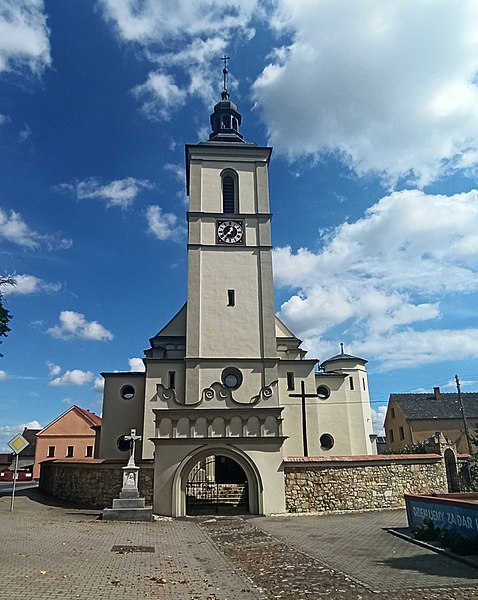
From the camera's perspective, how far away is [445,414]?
43.7 meters

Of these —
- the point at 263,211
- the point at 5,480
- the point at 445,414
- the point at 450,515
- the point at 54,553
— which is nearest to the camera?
the point at 54,553

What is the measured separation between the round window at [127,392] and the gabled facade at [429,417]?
26.9 m

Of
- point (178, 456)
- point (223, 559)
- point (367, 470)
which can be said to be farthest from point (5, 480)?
point (223, 559)

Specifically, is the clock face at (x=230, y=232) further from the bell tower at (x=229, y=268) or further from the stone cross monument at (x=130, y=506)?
the stone cross monument at (x=130, y=506)

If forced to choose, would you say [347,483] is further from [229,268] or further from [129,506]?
[229,268]

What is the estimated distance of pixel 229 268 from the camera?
2912cm

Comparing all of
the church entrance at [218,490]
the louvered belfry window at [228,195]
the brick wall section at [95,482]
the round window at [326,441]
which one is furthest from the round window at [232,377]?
the louvered belfry window at [228,195]

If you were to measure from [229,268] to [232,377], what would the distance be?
265 inches

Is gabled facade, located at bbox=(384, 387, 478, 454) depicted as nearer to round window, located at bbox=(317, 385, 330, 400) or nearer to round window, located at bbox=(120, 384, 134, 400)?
round window, located at bbox=(317, 385, 330, 400)

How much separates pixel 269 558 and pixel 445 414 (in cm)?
3790

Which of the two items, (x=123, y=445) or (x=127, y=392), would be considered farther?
(x=127, y=392)

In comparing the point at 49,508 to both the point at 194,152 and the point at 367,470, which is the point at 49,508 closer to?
the point at 367,470

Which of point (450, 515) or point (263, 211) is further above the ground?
point (263, 211)

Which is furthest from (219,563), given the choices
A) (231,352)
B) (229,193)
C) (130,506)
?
(229,193)
